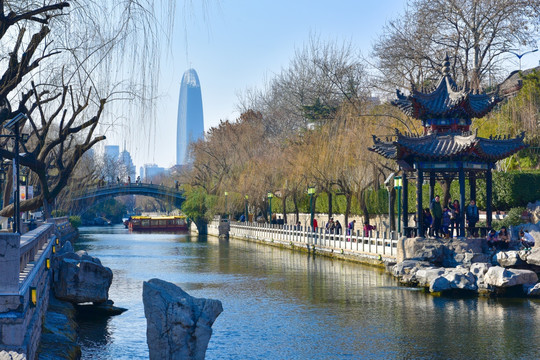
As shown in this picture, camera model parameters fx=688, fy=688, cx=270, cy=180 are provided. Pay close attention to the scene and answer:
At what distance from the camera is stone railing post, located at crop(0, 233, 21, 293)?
8.73 m

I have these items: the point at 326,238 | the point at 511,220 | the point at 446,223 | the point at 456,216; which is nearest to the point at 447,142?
the point at 456,216

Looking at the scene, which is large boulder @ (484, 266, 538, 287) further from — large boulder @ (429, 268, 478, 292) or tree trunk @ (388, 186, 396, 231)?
tree trunk @ (388, 186, 396, 231)

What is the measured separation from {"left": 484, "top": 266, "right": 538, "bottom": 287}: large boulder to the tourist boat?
212 ft

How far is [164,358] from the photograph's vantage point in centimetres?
1174

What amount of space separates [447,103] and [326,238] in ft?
43.8

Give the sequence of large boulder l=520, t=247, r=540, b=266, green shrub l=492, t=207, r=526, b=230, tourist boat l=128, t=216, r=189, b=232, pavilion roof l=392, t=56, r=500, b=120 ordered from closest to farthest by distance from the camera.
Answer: large boulder l=520, t=247, r=540, b=266
pavilion roof l=392, t=56, r=500, b=120
green shrub l=492, t=207, r=526, b=230
tourist boat l=128, t=216, r=189, b=232

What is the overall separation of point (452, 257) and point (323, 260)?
1065 cm

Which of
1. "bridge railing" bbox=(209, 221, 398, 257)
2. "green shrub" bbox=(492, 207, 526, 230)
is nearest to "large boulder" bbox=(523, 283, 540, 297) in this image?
"bridge railing" bbox=(209, 221, 398, 257)

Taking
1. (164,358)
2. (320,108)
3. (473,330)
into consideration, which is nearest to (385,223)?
(320,108)

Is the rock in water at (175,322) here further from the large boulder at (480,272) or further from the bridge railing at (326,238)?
the bridge railing at (326,238)

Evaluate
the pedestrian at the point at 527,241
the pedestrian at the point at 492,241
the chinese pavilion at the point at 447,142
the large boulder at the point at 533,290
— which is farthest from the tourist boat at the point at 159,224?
the large boulder at the point at 533,290

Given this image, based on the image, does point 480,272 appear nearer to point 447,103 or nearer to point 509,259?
point 509,259

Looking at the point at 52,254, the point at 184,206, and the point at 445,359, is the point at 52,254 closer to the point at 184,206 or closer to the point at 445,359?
the point at 445,359

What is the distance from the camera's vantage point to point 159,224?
83188 millimetres
